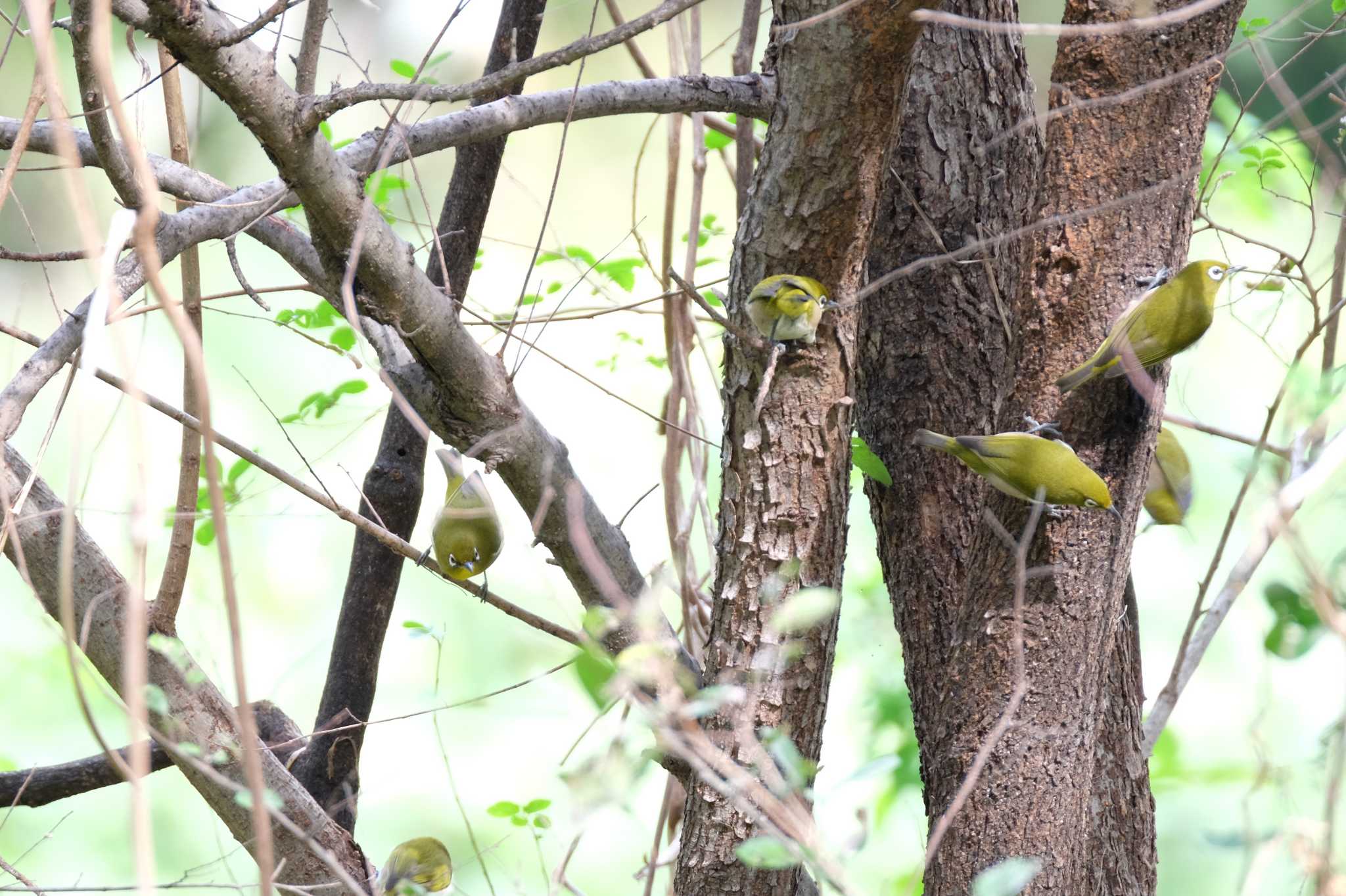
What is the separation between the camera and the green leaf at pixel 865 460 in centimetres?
125

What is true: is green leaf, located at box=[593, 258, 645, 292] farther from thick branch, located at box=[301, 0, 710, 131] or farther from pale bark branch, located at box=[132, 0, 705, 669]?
thick branch, located at box=[301, 0, 710, 131]

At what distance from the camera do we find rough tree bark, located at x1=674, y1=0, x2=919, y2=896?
3.68 ft

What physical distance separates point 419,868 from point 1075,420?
1.20 m

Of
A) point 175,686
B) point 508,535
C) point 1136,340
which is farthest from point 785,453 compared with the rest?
point 508,535

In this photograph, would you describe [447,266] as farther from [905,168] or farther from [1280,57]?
[1280,57]

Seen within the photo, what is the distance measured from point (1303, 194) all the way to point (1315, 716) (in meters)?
1.49

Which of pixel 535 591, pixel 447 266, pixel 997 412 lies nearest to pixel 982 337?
pixel 997 412

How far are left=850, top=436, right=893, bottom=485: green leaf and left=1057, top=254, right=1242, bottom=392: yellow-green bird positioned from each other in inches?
9.6

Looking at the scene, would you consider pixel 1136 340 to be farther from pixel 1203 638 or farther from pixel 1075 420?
pixel 1203 638

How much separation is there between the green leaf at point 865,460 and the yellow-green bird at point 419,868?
0.95m

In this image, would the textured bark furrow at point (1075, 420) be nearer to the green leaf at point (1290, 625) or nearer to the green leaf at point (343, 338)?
the green leaf at point (1290, 625)

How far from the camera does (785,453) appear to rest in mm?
1219

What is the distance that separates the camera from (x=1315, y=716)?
252 cm

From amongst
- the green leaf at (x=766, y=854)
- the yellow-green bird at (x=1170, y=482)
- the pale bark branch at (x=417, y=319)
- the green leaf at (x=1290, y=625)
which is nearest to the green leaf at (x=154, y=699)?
the pale bark branch at (x=417, y=319)
